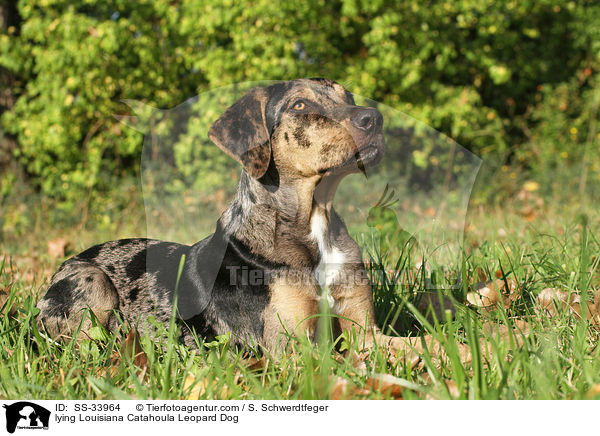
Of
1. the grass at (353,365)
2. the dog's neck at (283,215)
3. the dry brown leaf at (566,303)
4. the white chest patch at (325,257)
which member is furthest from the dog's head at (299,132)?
the dry brown leaf at (566,303)

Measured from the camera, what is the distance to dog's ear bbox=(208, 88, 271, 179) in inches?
117

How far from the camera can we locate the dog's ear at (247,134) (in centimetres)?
296

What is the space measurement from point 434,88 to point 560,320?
799cm

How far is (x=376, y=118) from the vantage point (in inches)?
110

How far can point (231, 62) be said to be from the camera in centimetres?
903

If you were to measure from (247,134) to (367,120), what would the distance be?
71 cm

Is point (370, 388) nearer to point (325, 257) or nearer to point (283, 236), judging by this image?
point (325, 257)

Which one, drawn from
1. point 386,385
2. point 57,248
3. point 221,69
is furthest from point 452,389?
point 221,69

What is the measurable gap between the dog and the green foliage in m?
4.93

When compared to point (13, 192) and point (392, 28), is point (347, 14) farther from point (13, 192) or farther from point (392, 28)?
point (13, 192)

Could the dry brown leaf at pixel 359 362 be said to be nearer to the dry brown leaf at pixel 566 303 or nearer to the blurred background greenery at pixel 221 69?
the dry brown leaf at pixel 566 303
